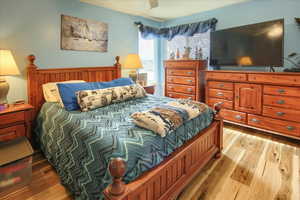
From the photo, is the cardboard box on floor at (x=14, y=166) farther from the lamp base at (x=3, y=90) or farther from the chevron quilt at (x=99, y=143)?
the lamp base at (x=3, y=90)

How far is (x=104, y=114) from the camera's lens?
198 cm

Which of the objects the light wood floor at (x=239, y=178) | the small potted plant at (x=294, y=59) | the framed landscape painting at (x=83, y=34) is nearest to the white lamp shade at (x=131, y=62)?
the framed landscape painting at (x=83, y=34)

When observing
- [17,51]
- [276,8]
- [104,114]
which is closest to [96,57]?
[17,51]

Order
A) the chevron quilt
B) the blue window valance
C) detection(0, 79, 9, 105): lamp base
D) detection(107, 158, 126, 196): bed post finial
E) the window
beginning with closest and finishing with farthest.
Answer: detection(107, 158, 126, 196): bed post finial, the chevron quilt, detection(0, 79, 9, 105): lamp base, the blue window valance, the window

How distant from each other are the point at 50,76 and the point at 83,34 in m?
0.92

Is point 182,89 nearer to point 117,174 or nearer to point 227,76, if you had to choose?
point 227,76

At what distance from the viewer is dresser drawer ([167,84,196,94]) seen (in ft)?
12.3

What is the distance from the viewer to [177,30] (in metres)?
4.19

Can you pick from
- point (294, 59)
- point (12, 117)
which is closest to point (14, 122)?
point (12, 117)

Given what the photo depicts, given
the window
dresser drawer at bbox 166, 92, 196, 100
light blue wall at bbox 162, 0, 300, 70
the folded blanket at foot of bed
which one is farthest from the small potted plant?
the window

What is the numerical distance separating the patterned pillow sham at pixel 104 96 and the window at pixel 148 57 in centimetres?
182

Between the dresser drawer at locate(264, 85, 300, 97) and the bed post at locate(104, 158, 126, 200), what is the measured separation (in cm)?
268

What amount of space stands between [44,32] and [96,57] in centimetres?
91

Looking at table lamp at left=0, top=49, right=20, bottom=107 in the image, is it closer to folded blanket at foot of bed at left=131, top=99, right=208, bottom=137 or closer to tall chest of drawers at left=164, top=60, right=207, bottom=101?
folded blanket at foot of bed at left=131, top=99, right=208, bottom=137
